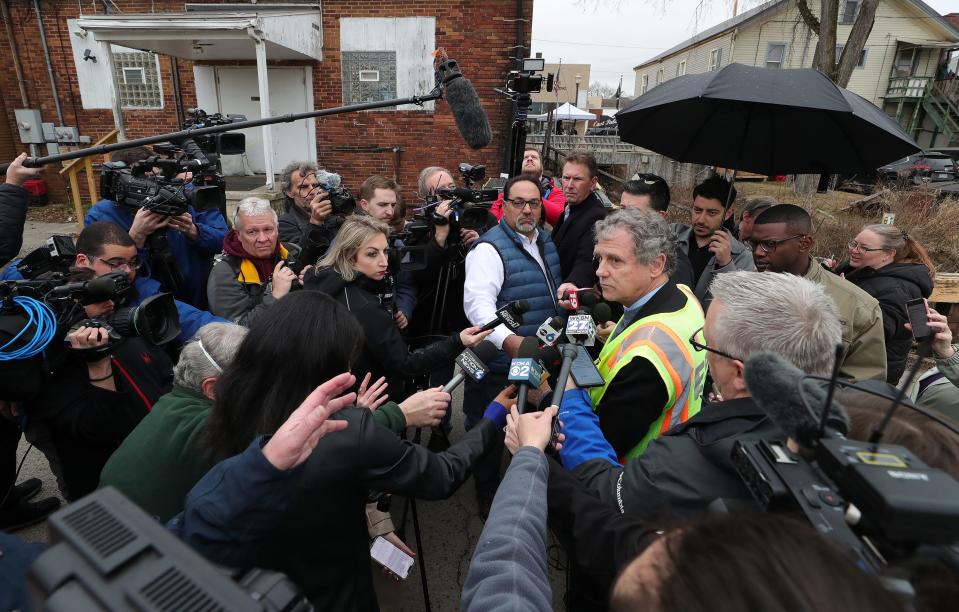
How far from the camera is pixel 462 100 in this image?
104 inches

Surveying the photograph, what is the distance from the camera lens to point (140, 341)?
7.31 feet

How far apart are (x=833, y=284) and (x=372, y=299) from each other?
7.82ft

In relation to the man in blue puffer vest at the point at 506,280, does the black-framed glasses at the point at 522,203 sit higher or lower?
higher

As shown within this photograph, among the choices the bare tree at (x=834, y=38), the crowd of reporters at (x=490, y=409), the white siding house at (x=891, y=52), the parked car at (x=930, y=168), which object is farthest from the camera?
the white siding house at (x=891, y=52)

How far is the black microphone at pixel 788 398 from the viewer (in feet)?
2.76

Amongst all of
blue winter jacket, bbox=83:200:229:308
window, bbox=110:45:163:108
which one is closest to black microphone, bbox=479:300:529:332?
blue winter jacket, bbox=83:200:229:308

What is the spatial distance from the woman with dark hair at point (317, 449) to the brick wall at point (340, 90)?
9157 mm

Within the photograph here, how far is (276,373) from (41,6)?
1379 cm

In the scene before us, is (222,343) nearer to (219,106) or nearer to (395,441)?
(395,441)

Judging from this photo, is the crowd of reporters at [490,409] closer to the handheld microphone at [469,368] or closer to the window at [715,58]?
the handheld microphone at [469,368]

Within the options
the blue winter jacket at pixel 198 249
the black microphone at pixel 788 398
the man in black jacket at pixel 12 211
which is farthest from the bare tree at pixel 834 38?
the man in black jacket at pixel 12 211

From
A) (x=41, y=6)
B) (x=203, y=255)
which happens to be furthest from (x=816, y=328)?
(x=41, y=6)

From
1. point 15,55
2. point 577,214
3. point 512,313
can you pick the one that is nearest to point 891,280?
point 577,214

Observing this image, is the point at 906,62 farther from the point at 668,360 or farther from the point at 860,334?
the point at 668,360
